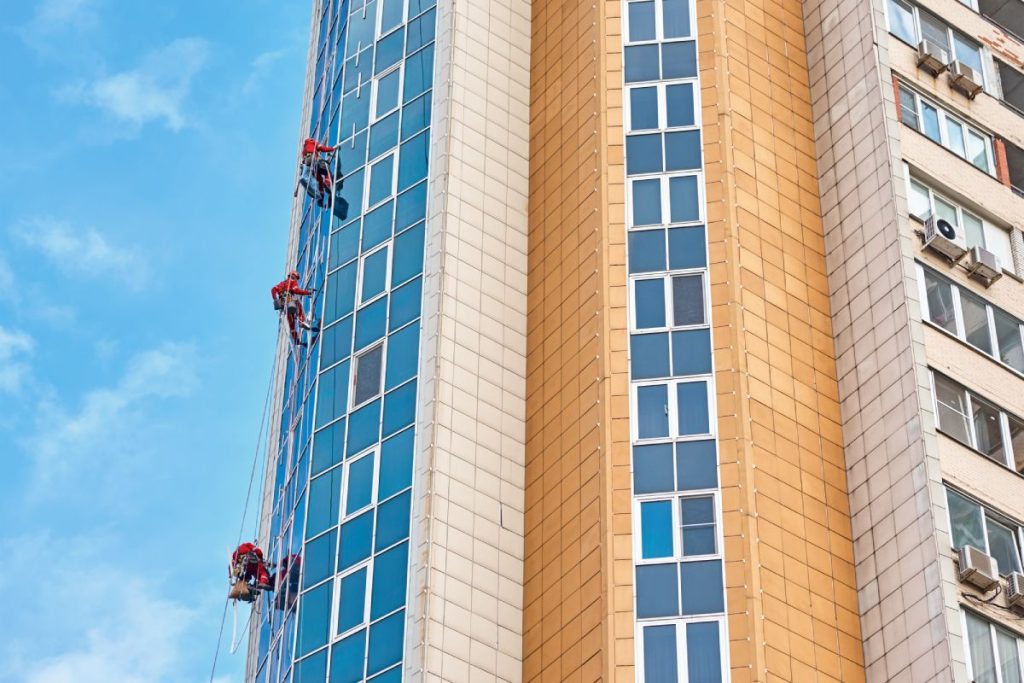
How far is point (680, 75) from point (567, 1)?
5.55 m

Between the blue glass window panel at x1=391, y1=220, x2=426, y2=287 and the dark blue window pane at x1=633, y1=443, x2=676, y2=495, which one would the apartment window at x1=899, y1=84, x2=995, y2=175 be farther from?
the blue glass window panel at x1=391, y1=220, x2=426, y2=287

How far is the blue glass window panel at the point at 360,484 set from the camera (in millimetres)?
47062

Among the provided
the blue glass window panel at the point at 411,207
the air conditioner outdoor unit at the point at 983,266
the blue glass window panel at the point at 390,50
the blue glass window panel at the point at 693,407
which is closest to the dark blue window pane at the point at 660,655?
the blue glass window panel at the point at 693,407

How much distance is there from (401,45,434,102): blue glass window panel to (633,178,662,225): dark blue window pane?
25.5 feet

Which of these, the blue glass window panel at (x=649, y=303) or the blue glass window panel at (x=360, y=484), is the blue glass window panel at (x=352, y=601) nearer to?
the blue glass window panel at (x=360, y=484)

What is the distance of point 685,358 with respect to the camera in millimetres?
46062

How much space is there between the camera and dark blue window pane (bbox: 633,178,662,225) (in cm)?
4878


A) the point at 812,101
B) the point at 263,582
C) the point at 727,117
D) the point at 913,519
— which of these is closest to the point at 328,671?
the point at 263,582

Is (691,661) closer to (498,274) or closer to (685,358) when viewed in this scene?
(685,358)

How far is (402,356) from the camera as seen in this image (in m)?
48.8

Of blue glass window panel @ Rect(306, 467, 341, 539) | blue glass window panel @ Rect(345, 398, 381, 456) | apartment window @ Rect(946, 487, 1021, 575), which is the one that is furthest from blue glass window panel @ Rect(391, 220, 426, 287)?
apartment window @ Rect(946, 487, 1021, 575)

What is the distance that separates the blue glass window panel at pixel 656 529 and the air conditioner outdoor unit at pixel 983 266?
11.3m

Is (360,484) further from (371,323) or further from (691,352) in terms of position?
(691,352)

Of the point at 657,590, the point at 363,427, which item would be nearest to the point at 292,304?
the point at 363,427
